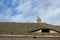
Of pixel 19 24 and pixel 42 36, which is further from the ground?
pixel 19 24

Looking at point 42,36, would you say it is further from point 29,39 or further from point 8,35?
point 8,35

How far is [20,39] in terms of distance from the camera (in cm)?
2391

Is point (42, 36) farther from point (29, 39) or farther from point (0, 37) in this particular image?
point (0, 37)

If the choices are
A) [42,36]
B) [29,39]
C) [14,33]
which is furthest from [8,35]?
[42,36]

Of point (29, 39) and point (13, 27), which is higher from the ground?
point (13, 27)

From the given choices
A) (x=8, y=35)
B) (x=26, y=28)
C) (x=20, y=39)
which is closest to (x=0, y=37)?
(x=8, y=35)

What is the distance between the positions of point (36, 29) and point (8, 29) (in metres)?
3.88

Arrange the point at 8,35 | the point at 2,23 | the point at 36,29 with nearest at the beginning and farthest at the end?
the point at 8,35, the point at 36,29, the point at 2,23

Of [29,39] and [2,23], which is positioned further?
[2,23]

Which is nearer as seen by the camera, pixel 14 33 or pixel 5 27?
pixel 14 33

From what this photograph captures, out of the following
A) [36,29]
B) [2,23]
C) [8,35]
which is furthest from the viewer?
[2,23]

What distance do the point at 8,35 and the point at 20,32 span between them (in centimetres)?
170

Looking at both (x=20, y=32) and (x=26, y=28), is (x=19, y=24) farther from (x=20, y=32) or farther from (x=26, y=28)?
(x=20, y=32)

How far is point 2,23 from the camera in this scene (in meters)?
28.2
